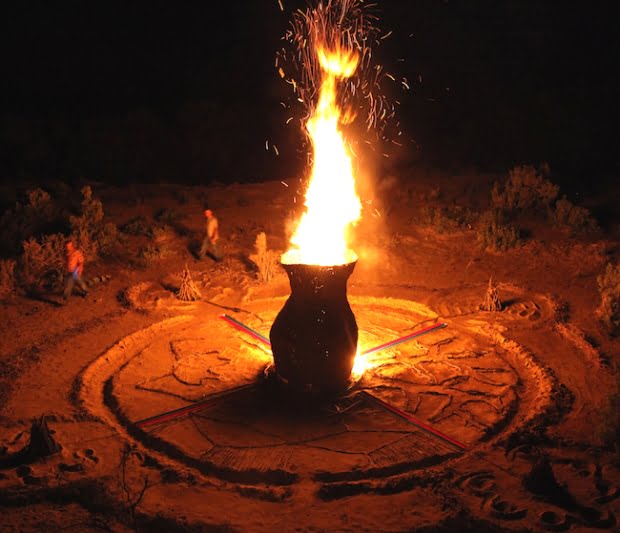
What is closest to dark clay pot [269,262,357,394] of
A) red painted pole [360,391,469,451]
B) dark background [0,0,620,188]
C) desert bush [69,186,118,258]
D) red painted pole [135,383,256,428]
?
red painted pole [360,391,469,451]

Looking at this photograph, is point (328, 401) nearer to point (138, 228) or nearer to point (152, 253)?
point (152, 253)

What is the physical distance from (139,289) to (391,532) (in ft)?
22.1

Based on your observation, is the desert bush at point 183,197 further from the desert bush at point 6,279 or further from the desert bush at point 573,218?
the desert bush at point 573,218

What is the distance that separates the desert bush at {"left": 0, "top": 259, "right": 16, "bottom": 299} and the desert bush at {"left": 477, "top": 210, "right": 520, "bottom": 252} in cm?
841

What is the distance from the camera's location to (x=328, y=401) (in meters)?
6.69

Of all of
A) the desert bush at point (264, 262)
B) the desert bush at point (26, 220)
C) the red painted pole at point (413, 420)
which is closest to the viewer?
the red painted pole at point (413, 420)

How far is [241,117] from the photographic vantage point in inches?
1011

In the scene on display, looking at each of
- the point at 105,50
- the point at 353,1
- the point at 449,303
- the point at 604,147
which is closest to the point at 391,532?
the point at 449,303

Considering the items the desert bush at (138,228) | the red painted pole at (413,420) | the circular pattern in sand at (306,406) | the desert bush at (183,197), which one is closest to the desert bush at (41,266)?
the desert bush at (138,228)

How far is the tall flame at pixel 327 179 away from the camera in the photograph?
23.0ft

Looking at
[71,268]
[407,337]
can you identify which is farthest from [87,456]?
[71,268]

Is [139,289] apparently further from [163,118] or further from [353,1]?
[163,118]

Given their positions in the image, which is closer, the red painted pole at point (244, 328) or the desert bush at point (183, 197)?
the red painted pole at point (244, 328)

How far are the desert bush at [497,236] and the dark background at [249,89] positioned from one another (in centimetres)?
377
